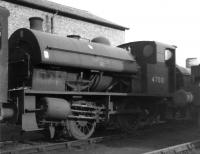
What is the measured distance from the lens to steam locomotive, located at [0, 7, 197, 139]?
8117 mm

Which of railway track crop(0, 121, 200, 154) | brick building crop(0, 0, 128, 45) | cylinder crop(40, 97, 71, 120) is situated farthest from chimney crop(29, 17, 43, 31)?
brick building crop(0, 0, 128, 45)

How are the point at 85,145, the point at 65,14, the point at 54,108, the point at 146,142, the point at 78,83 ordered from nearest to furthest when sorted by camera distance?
the point at 54,108 < the point at 85,145 < the point at 146,142 < the point at 78,83 < the point at 65,14

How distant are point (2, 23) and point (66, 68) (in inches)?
91.3

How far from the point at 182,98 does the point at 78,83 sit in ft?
13.0

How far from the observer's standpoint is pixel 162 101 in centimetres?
1230

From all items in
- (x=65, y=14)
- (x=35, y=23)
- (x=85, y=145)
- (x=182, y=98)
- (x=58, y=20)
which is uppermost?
(x=65, y=14)

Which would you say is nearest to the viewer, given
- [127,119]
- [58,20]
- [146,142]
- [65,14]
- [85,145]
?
[85,145]

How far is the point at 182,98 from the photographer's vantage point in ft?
36.9

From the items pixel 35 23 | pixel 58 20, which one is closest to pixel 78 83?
pixel 35 23

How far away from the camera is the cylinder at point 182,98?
1119 centimetres

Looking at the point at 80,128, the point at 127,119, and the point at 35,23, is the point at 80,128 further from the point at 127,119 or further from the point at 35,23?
the point at 35,23

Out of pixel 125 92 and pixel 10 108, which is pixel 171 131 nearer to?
pixel 125 92

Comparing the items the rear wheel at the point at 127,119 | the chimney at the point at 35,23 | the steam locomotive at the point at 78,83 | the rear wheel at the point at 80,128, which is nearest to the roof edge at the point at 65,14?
the steam locomotive at the point at 78,83

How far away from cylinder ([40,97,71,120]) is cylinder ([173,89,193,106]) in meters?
4.50
